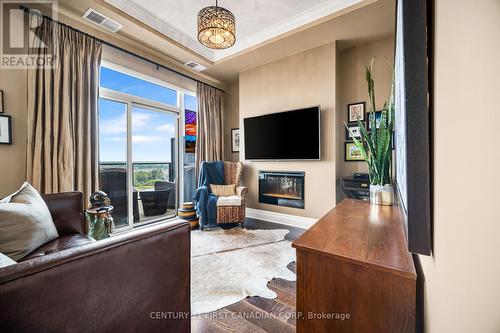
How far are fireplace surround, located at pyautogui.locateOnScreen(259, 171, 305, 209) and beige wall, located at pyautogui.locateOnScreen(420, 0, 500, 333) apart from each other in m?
2.99

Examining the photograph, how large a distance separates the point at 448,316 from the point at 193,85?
4.36 m

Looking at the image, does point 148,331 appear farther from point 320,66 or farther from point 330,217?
point 320,66

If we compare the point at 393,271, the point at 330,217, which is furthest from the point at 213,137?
the point at 393,271

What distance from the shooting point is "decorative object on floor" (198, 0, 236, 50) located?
6.97ft

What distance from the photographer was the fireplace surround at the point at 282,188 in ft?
11.5

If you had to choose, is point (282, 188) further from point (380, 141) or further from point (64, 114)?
point (64, 114)

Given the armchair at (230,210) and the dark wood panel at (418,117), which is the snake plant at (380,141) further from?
the armchair at (230,210)

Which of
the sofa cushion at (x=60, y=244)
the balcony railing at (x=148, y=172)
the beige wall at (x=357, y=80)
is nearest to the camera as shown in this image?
the sofa cushion at (x=60, y=244)

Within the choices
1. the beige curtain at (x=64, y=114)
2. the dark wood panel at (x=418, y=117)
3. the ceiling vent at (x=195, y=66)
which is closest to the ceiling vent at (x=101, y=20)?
the beige curtain at (x=64, y=114)

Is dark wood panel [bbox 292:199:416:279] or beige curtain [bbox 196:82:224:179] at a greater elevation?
beige curtain [bbox 196:82:224:179]

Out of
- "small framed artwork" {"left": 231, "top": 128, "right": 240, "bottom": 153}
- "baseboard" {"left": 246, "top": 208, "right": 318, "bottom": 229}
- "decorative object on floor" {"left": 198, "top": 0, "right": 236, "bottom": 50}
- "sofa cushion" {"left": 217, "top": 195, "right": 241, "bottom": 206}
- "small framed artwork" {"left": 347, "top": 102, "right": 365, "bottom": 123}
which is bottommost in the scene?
"baseboard" {"left": 246, "top": 208, "right": 318, "bottom": 229}

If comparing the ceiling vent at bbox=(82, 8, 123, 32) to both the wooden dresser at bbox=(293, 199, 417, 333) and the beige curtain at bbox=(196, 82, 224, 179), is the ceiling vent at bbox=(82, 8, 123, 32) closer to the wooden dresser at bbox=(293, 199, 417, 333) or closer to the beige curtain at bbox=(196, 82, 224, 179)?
the beige curtain at bbox=(196, 82, 224, 179)

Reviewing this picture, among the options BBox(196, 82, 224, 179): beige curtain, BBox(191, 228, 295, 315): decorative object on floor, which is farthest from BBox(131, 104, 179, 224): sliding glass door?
BBox(191, 228, 295, 315): decorative object on floor

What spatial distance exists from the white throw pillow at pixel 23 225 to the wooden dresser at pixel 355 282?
1.54 m
